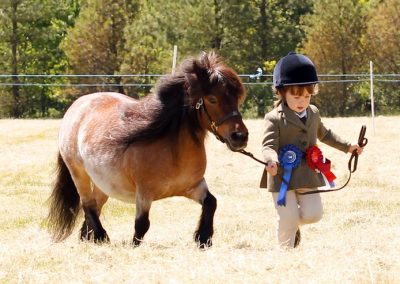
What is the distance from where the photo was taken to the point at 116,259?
4414mm

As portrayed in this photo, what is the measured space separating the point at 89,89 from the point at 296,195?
30965 millimetres

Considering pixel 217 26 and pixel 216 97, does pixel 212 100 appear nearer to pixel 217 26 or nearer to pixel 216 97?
pixel 216 97

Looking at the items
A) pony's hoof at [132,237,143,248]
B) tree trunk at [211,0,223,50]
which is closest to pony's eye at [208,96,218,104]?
pony's hoof at [132,237,143,248]

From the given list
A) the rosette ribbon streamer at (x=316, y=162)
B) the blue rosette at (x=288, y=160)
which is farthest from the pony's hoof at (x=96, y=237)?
the rosette ribbon streamer at (x=316, y=162)

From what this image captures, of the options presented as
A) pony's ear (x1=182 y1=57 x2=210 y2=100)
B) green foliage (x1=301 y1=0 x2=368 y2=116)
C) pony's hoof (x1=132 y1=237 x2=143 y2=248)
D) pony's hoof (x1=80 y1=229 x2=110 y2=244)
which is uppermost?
green foliage (x1=301 y1=0 x2=368 y2=116)

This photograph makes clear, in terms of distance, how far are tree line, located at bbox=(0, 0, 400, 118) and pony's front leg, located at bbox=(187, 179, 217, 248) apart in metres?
27.2

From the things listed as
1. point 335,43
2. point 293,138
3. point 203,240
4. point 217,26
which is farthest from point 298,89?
point 335,43

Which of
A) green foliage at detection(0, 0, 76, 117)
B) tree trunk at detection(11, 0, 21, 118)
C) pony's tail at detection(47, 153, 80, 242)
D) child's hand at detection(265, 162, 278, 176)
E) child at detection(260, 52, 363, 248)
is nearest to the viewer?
child's hand at detection(265, 162, 278, 176)

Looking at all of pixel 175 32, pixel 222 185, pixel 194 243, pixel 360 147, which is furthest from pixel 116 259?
pixel 175 32

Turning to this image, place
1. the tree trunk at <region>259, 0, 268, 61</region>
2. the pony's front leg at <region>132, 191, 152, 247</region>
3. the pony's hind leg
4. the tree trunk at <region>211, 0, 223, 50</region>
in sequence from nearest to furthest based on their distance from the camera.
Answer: the pony's front leg at <region>132, 191, 152, 247</region>
the pony's hind leg
the tree trunk at <region>211, 0, 223, 50</region>
the tree trunk at <region>259, 0, 268, 61</region>

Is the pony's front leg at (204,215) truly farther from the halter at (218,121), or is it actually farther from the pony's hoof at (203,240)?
the halter at (218,121)

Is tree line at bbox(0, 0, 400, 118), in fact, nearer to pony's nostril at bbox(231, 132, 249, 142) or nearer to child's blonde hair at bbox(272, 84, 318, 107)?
child's blonde hair at bbox(272, 84, 318, 107)

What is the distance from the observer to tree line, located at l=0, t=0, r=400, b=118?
1328 inches

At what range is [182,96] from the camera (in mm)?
5734
